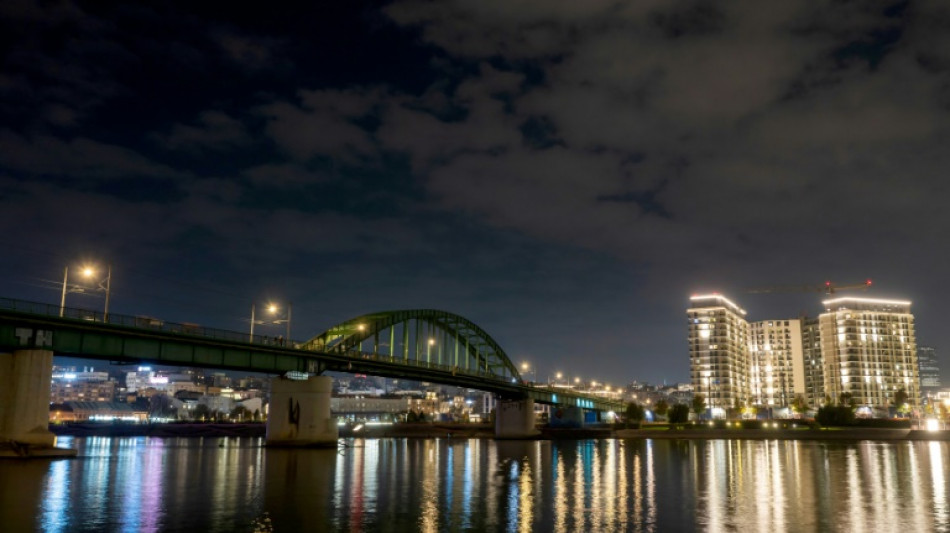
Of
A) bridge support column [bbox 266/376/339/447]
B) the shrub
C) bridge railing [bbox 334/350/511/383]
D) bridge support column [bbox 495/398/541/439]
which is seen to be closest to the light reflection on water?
bridge support column [bbox 266/376/339/447]

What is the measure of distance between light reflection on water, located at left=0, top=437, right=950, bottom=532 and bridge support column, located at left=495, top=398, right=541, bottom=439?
322 feet

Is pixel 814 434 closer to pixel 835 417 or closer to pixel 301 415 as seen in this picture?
pixel 835 417

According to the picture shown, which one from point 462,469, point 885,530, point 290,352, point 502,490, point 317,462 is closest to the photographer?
point 885,530

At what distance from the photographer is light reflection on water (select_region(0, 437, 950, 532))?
87.7 feet

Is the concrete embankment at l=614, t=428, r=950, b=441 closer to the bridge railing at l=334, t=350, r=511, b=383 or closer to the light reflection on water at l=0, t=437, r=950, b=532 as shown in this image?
the bridge railing at l=334, t=350, r=511, b=383

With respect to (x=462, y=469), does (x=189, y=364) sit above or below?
above

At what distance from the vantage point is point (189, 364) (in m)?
81.6

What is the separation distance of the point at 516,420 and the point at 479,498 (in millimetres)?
123526

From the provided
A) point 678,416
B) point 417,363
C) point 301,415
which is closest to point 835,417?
point 678,416

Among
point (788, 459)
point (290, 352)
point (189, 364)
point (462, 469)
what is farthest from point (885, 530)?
point (290, 352)

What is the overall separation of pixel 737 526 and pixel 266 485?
25806 millimetres

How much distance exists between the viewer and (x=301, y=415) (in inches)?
3725

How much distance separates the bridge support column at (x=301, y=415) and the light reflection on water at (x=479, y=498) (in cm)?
3551

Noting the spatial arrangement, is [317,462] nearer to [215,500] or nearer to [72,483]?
[72,483]
